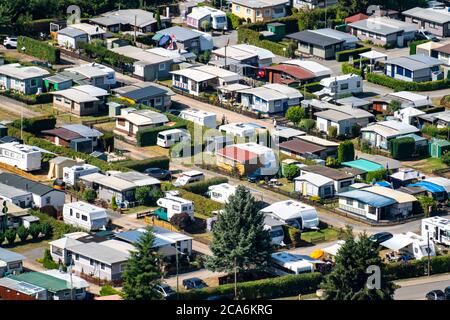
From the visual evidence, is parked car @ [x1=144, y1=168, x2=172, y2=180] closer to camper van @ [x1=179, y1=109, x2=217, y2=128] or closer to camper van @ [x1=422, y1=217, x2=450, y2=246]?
camper van @ [x1=179, y1=109, x2=217, y2=128]

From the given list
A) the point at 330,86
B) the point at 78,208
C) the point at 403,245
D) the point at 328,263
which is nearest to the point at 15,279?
the point at 78,208

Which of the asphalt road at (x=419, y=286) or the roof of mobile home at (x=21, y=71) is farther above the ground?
the roof of mobile home at (x=21, y=71)

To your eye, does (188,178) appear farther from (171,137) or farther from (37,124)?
(37,124)

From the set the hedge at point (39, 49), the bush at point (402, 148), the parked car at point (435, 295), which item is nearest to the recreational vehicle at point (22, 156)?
the bush at point (402, 148)

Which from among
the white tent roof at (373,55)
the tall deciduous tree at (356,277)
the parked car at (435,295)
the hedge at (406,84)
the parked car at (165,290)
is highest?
the tall deciduous tree at (356,277)

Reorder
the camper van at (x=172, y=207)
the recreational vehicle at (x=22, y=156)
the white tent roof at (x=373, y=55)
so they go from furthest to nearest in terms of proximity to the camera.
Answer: the white tent roof at (x=373, y=55) → the recreational vehicle at (x=22, y=156) → the camper van at (x=172, y=207)

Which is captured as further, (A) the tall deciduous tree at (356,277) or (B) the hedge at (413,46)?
(B) the hedge at (413,46)

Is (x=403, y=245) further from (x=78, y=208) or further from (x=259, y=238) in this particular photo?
(x=78, y=208)

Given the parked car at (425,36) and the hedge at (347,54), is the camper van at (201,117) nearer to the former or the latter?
the hedge at (347,54)
